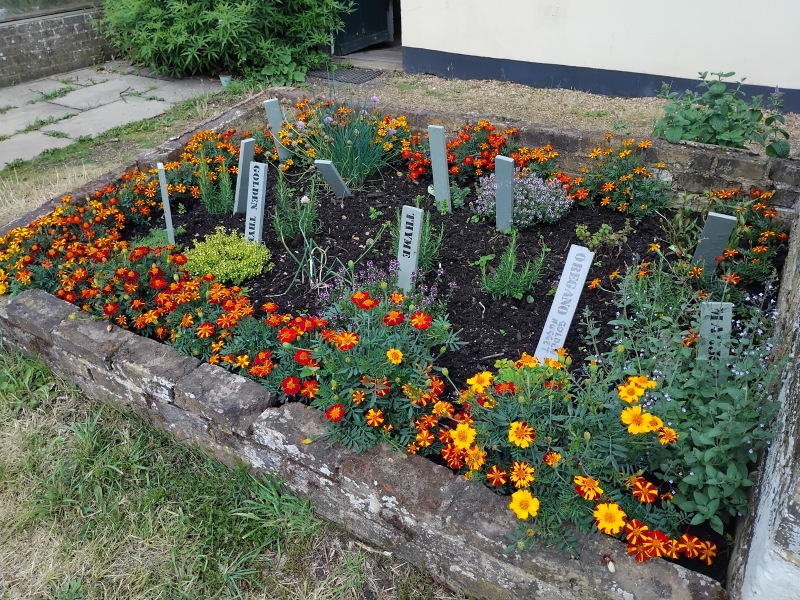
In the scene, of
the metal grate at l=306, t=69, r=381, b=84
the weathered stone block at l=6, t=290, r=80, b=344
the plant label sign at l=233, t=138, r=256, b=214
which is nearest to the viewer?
the weathered stone block at l=6, t=290, r=80, b=344

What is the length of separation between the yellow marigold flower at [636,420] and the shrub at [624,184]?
196 centimetres

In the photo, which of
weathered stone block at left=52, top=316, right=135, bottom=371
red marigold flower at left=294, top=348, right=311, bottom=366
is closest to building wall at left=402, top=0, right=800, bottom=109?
red marigold flower at left=294, top=348, right=311, bottom=366

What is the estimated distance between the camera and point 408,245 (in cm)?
256

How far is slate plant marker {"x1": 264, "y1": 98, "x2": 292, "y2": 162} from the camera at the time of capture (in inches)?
152

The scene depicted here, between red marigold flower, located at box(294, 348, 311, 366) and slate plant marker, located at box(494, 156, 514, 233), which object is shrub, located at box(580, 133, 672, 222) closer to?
slate plant marker, located at box(494, 156, 514, 233)

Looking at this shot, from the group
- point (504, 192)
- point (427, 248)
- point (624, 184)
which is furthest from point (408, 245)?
point (624, 184)

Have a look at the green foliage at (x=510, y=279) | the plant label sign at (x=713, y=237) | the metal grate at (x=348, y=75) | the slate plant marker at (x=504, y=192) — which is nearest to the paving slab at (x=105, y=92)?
the metal grate at (x=348, y=75)

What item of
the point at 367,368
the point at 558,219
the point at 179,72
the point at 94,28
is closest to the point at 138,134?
the point at 179,72

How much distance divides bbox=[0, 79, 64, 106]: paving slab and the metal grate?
3.03 meters

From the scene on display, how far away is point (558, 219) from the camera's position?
338cm

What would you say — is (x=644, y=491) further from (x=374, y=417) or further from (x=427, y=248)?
(x=427, y=248)

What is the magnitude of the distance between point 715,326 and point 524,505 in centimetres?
103

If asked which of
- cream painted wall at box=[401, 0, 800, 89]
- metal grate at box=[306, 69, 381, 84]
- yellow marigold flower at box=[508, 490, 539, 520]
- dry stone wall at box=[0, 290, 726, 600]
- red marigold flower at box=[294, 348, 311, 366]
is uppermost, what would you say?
cream painted wall at box=[401, 0, 800, 89]

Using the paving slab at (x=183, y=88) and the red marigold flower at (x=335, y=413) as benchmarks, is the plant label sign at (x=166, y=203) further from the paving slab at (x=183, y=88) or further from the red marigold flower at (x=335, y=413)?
the paving slab at (x=183, y=88)
